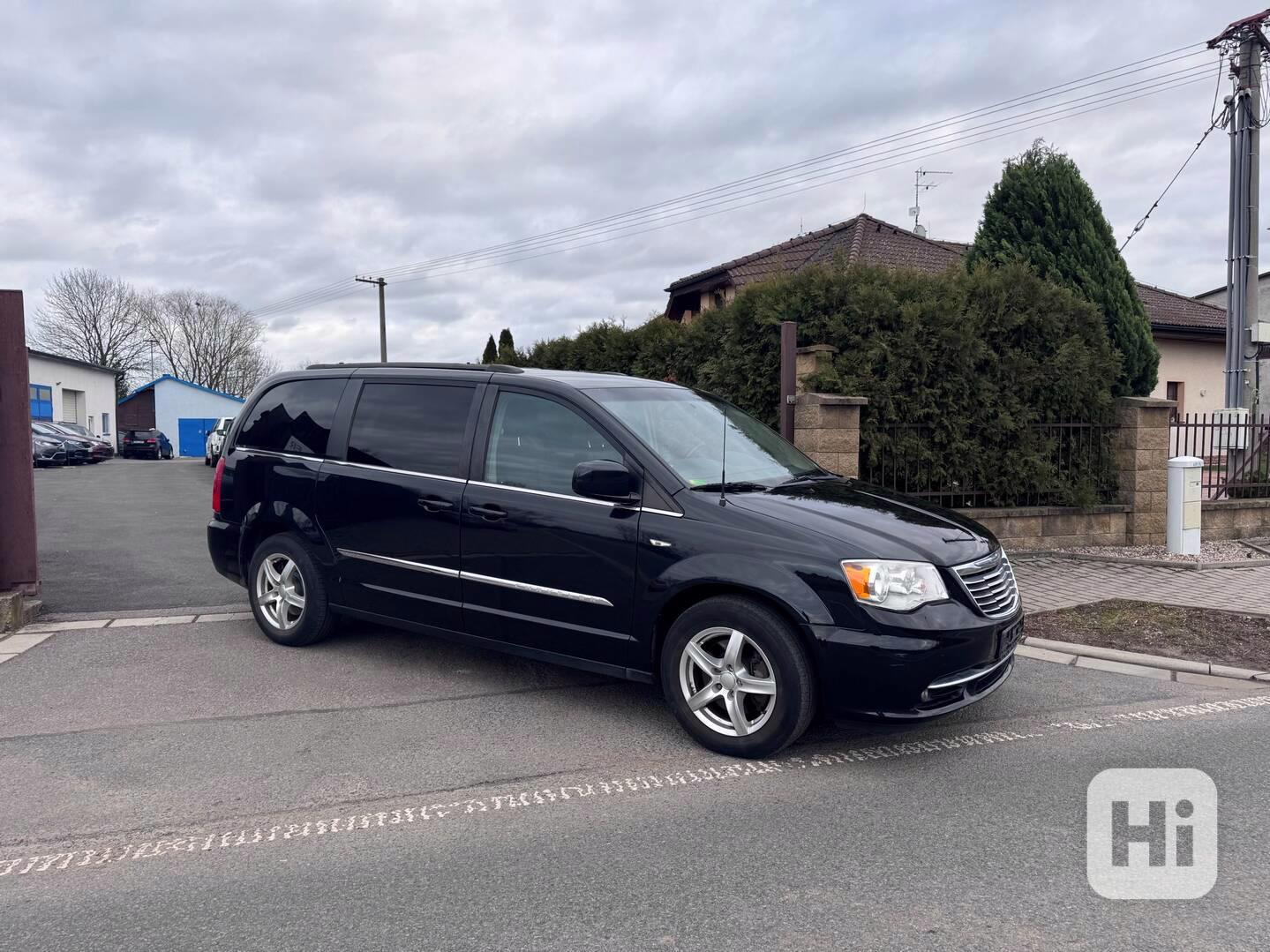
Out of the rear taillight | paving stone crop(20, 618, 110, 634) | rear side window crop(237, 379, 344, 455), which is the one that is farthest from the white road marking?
paving stone crop(20, 618, 110, 634)

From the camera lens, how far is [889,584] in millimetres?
4141

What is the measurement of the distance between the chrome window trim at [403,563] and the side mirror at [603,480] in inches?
43.9

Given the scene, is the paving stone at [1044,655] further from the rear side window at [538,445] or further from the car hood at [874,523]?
the rear side window at [538,445]

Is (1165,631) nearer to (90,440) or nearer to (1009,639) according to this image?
(1009,639)

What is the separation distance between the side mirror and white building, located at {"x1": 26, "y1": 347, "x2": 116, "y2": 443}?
47.4m

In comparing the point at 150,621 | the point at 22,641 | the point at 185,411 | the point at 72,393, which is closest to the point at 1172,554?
the point at 150,621

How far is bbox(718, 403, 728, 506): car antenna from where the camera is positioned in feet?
15.1

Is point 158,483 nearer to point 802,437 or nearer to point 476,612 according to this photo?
point 802,437

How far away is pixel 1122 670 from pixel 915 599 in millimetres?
2801

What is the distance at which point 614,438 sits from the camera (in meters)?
4.88

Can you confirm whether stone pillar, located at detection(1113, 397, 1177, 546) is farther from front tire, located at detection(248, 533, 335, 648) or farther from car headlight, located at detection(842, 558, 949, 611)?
front tire, located at detection(248, 533, 335, 648)

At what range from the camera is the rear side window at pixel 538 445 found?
4977 mm

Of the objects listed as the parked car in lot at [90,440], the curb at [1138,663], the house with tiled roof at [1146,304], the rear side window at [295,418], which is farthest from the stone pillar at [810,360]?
the parked car in lot at [90,440]

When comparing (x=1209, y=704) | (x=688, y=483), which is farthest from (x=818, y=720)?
(x=1209, y=704)
